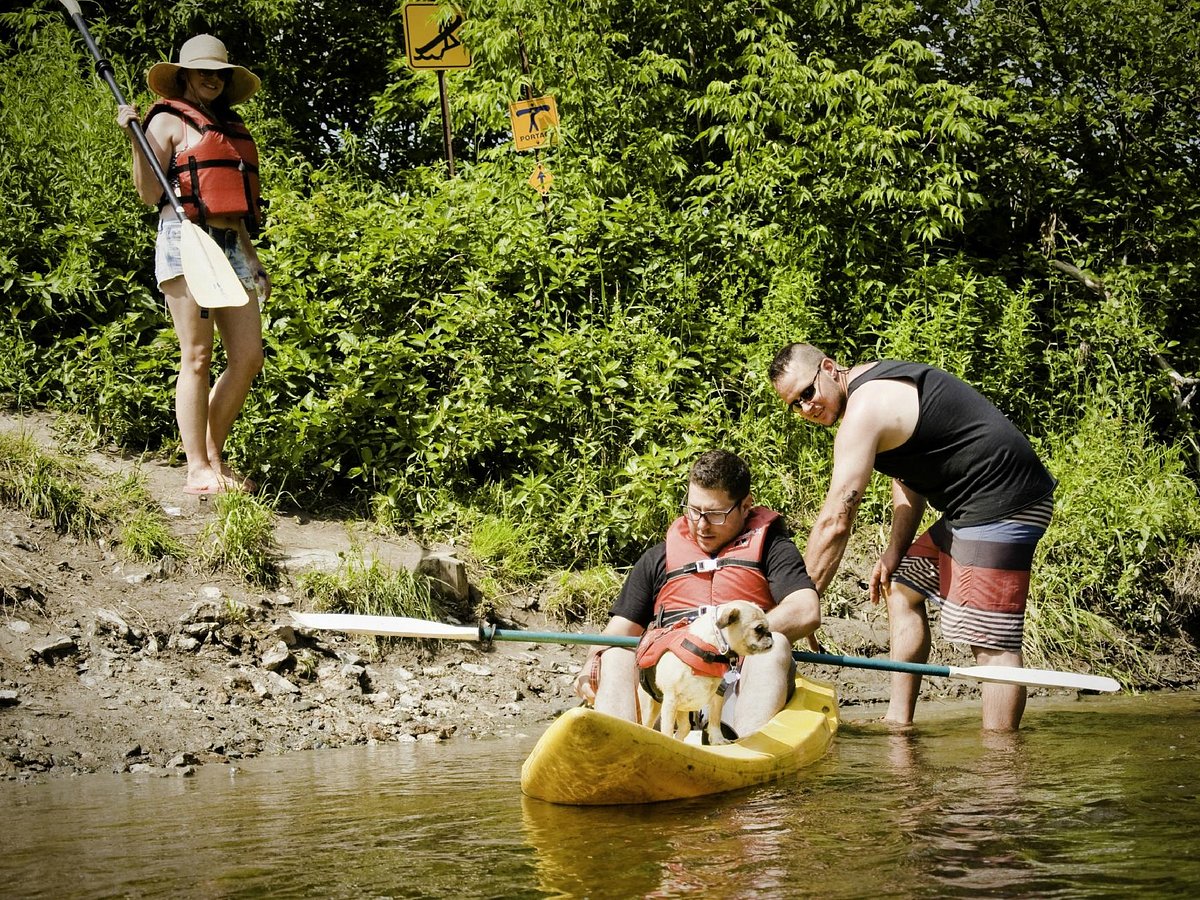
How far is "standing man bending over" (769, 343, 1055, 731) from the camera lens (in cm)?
450

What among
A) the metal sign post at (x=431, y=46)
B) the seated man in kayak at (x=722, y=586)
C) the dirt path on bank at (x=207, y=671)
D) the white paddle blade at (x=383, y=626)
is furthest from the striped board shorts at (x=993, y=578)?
the metal sign post at (x=431, y=46)

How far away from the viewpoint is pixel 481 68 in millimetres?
9078

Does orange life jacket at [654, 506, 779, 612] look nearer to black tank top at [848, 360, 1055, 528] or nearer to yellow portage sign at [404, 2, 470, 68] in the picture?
black tank top at [848, 360, 1055, 528]

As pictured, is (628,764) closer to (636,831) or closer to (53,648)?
(636,831)

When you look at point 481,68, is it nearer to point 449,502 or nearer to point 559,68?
point 559,68

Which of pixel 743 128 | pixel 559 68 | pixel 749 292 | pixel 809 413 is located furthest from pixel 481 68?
pixel 809 413

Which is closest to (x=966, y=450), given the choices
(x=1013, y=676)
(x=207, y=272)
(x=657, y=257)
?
(x=1013, y=676)

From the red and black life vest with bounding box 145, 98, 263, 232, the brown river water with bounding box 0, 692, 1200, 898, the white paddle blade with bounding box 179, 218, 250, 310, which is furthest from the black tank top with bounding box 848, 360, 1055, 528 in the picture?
the red and black life vest with bounding box 145, 98, 263, 232

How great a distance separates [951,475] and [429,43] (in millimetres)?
5084

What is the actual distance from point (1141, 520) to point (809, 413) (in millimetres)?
3474

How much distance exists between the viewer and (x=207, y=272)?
5.69 m

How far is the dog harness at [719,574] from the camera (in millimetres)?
4320

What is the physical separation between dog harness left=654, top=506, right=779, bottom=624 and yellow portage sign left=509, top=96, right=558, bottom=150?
13.7ft

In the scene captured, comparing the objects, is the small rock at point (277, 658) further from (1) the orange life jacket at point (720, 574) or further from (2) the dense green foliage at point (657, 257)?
(1) the orange life jacket at point (720, 574)
